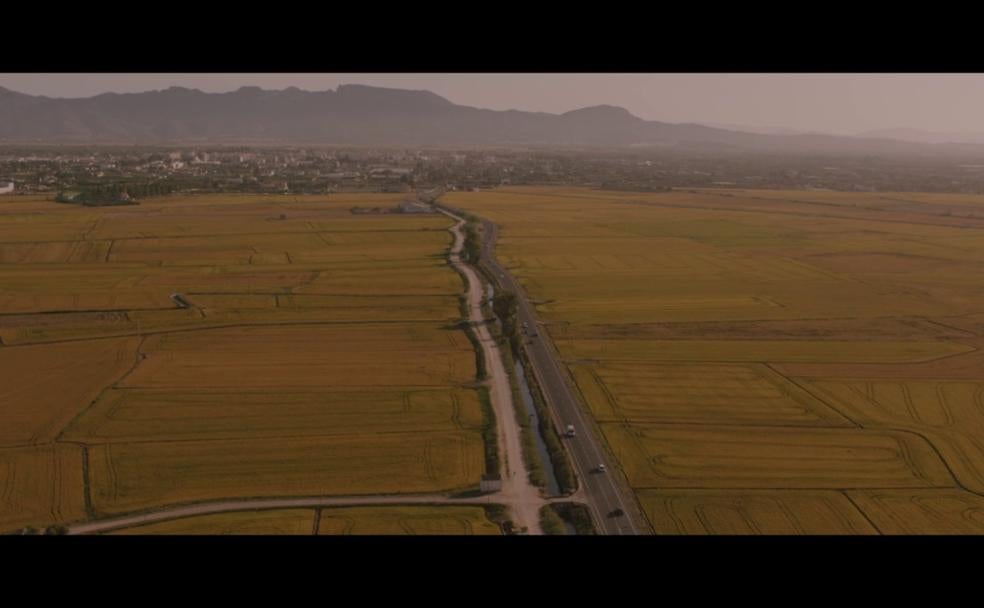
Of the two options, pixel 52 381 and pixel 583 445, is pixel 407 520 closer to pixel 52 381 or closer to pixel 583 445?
pixel 583 445

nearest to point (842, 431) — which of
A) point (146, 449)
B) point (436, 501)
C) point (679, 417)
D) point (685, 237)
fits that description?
point (679, 417)

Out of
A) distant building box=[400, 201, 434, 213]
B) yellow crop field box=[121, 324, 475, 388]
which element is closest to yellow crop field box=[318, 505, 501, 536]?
yellow crop field box=[121, 324, 475, 388]

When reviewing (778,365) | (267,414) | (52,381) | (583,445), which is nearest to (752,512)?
(583,445)

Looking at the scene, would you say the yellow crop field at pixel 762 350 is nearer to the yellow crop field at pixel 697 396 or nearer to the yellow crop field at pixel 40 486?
the yellow crop field at pixel 697 396

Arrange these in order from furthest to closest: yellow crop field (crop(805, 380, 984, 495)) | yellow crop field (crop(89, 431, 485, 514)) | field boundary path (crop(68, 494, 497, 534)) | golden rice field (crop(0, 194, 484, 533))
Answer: yellow crop field (crop(805, 380, 984, 495)), golden rice field (crop(0, 194, 484, 533)), yellow crop field (crop(89, 431, 485, 514)), field boundary path (crop(68, 494, 497, 534))

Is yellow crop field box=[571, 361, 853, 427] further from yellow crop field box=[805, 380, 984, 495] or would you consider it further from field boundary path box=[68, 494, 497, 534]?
field boundary path box=[68, 494, 497, 534]
